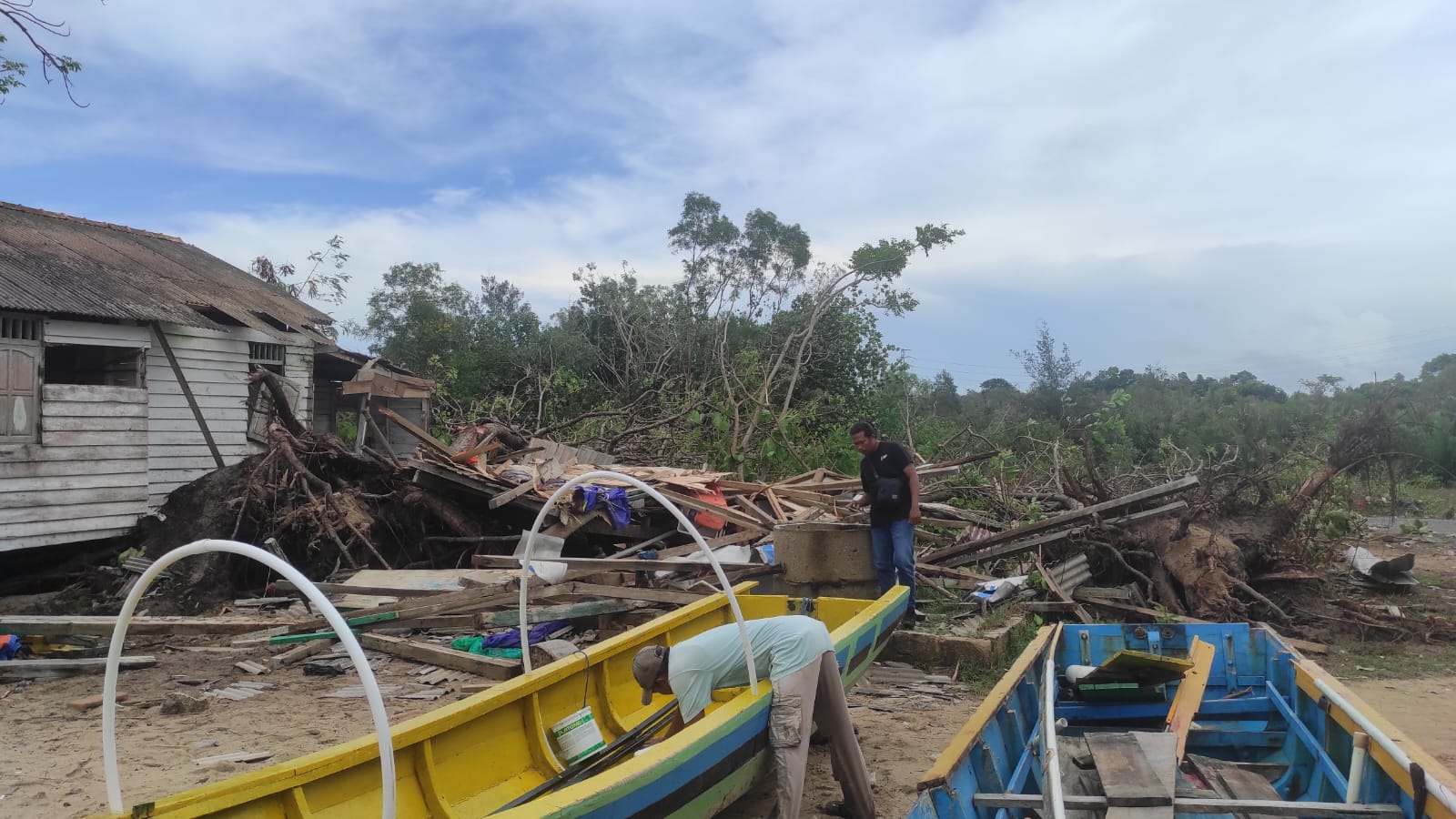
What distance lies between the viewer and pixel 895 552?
814 cm

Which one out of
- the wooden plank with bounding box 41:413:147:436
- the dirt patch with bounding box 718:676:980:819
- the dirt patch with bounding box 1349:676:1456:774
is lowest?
the dirt patch with bounding box 1349:676:1456:774

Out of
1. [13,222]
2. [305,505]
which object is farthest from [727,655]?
[13,222]

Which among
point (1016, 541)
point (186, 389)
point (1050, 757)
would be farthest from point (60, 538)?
point (1050, 757)

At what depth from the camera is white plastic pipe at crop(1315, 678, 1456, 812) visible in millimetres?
3445

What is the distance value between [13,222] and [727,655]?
48.9 feet

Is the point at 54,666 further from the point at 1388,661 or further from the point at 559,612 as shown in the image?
the point at 1388,661

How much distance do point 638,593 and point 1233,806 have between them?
5.97m

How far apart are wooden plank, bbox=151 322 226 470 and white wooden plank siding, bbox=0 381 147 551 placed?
14.7 inches

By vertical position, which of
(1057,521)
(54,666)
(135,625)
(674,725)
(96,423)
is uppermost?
(96,423)

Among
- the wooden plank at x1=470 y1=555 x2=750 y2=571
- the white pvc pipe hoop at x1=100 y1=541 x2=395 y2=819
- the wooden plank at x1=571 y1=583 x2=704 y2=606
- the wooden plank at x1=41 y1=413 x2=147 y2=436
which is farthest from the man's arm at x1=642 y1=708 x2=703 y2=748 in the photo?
the wooden plank at x1=41 y1=413 x2=147 y2=436

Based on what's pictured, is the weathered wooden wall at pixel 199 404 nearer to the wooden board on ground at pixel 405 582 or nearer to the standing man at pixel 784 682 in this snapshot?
the wooden board on ground at pixel 405 582

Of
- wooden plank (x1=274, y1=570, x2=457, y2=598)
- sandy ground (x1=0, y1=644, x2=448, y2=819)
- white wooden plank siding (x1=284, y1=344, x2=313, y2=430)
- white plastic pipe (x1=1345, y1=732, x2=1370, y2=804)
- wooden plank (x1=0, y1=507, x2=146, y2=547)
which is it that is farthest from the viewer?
white wooden plank siding (x1=284, y1=344, x2=313, y2=430)

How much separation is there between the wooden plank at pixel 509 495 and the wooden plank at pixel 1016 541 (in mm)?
5086

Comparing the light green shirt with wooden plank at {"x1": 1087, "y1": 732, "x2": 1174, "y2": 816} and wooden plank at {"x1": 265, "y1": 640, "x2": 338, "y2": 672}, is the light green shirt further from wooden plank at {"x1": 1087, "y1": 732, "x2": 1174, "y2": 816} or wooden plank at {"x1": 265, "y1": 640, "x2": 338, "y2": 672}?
wooden plank at {"x1": 265, "y1": 640, "x2": 338, "y2": 672}
